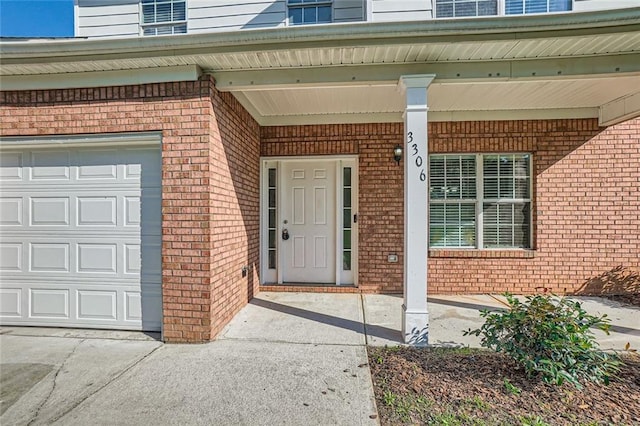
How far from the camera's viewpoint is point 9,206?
13.0 feet

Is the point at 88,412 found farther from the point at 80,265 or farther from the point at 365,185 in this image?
the point at 365,185

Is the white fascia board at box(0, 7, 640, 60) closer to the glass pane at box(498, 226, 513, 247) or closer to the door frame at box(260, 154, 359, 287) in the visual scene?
the door frame at box(260, 154, 359, 287)

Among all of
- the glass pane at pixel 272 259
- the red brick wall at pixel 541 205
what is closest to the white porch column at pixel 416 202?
the red brick wall at pixel 541 205

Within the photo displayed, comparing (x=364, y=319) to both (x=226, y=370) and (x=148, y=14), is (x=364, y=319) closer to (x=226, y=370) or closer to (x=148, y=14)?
(x=226, y=370)

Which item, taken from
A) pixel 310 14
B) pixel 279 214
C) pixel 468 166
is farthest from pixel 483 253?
pixel 310 14

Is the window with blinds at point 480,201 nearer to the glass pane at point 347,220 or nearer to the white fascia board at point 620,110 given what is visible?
the white fascia board at point 620,110

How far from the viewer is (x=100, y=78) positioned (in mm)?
3588

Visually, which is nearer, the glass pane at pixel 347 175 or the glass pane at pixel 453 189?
the glass pane at pixel 453 189

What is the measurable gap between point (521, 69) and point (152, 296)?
16.0ft

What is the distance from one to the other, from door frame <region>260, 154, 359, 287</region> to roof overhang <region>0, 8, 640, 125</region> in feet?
5.24

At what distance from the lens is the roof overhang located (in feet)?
9.79

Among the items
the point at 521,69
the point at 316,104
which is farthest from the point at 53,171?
the point at 521,69

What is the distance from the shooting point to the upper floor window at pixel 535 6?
4.44m

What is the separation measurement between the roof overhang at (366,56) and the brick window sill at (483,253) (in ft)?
8.31
